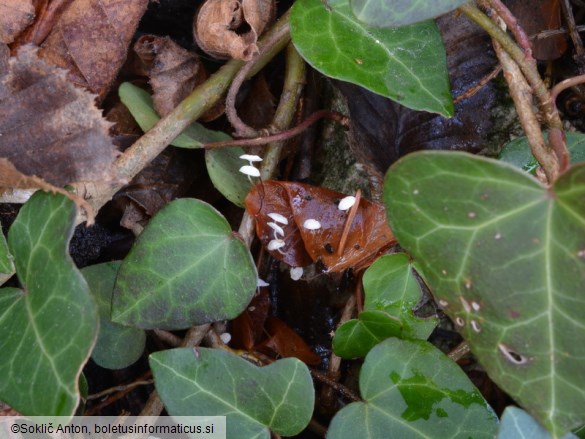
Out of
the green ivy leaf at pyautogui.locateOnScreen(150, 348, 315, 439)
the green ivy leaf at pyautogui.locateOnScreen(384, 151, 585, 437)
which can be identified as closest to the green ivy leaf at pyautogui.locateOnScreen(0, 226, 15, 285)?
the green ivy leaf at pyautogui.locateOnScreen(150, 348, 315, 439)

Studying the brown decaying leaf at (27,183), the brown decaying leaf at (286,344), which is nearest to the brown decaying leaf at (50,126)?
the brown decaying leaf at (27,183)

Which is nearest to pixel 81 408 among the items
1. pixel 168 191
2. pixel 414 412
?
pixel 168 191

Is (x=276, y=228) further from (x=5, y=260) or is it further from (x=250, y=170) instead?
(x=5, y=260)

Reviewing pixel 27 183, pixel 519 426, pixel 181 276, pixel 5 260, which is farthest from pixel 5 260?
pixel 519 426

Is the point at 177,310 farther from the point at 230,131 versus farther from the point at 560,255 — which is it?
the point at 560,255

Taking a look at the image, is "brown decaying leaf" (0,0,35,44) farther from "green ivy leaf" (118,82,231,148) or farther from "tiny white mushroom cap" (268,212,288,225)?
"tiny white mushroom cap" (268,212,288,225)
